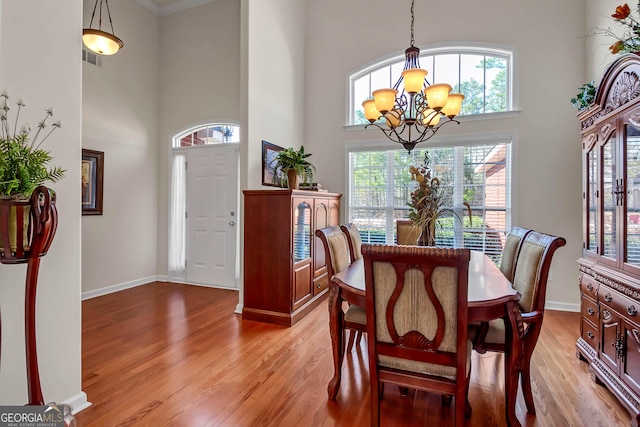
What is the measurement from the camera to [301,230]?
3.69 metres

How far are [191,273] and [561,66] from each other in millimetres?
5915

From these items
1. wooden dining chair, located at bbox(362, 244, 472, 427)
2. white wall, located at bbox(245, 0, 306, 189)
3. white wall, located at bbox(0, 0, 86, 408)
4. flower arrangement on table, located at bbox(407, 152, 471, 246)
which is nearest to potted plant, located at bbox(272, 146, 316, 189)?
white wall, located at bbox(245, 0, 306, 189)

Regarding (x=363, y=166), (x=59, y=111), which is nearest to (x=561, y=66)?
(x=363, y=166)

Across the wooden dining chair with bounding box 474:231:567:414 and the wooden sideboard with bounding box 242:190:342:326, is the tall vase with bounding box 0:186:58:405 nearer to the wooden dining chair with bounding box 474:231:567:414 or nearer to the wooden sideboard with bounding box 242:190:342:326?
the wooden sideboard with bounding box 242:190:342:326

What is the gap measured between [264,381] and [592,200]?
296 centimetres

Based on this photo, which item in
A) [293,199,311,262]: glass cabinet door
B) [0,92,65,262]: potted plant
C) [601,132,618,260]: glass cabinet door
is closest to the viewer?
[0,92,65,262]: potted plant

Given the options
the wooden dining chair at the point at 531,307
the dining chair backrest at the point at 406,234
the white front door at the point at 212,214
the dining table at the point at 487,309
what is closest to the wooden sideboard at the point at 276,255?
the dining chair backrest at the point at 406,234

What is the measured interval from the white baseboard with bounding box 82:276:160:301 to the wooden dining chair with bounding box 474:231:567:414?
4.69m

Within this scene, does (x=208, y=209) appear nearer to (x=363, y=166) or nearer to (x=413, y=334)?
(x=363, y=166)

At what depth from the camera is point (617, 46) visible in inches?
84.2

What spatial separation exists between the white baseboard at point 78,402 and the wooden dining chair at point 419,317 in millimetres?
1787

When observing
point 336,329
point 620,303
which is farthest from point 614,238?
point 336,329

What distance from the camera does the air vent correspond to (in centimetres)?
422

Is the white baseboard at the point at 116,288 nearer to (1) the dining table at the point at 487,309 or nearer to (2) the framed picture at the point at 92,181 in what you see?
(2) the framed picture at the point at 92,181
